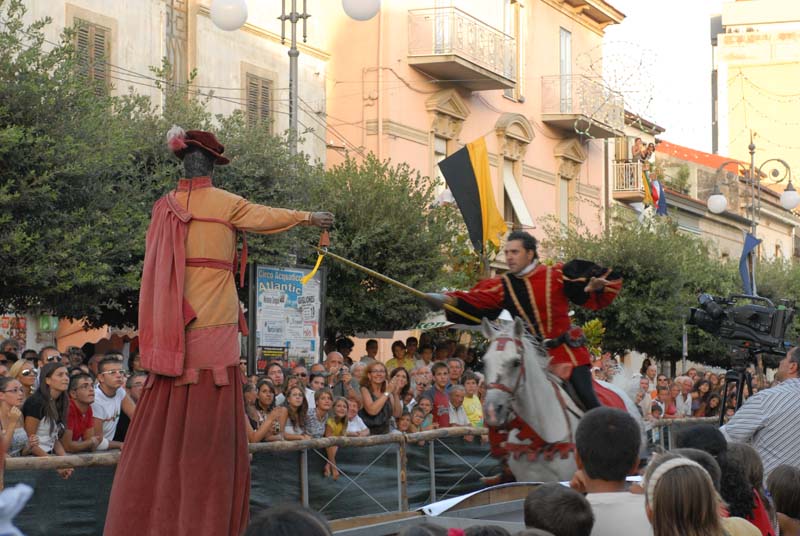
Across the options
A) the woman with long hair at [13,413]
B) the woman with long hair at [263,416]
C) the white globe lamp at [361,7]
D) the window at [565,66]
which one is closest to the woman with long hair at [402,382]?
the woman with long hair at [263,416]

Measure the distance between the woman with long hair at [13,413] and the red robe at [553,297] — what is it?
3.24 metres

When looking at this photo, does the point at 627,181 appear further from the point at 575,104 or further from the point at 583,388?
the point at 583,388

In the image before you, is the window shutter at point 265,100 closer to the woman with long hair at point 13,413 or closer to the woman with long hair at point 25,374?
the woman with long hair at point 25,374

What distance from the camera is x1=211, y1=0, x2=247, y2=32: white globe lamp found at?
16.1m

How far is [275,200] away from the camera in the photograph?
1905 cm

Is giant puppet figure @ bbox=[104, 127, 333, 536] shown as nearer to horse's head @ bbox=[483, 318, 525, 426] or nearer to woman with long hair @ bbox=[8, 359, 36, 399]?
horse's head @ bbox=[483, 318, 525, 426]

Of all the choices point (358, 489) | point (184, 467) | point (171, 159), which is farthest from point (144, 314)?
point (171, 159)

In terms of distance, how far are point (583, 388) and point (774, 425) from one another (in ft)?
4.27

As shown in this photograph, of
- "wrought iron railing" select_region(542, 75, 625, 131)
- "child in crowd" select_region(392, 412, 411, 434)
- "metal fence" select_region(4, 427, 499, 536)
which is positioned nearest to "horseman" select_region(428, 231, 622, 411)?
"metal fence" select_region(4, 427, 499, 536)

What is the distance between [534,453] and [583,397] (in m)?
0.58

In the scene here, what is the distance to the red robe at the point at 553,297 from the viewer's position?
8570 mm

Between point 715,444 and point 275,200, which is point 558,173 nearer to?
point 275,200

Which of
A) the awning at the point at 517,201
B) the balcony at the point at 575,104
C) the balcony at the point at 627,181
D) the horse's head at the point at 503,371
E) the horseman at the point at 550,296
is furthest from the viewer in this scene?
the balcony at the point at 627,181

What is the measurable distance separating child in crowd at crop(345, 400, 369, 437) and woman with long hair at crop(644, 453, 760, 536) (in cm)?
836
